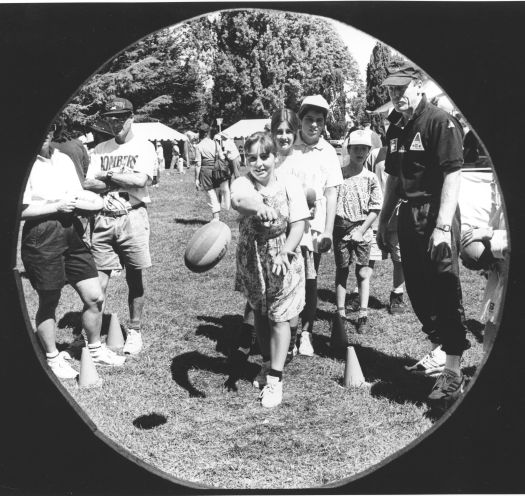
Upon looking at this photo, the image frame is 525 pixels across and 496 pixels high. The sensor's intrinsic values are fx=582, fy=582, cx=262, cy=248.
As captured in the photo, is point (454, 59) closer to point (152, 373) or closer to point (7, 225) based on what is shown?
point (7, 225)

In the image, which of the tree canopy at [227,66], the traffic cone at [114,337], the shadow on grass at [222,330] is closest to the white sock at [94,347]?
the traffic cone at [114,337]

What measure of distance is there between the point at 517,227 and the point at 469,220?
471cm

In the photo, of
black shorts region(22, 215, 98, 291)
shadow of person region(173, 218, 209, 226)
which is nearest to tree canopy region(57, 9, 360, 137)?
black shorts region(22, 215, 98, 291)

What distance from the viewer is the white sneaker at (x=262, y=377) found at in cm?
441

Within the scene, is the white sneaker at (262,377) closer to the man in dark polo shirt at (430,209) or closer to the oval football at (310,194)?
the man in dark polo shirt at (430,209)

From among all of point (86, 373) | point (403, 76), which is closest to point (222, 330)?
point (86, 373)

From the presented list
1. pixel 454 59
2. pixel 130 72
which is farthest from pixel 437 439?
pixel 130 72

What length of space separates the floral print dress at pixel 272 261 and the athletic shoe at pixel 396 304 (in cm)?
242

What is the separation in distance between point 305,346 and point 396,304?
162 centimetres

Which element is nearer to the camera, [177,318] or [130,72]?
[177,318]

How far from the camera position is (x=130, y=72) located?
35.4 feet

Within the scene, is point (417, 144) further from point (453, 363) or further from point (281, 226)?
point (453, 363)

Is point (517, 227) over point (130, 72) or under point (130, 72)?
under

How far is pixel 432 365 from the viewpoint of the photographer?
454cm
